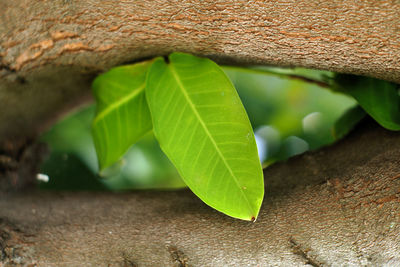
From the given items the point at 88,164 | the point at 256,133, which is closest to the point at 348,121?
the point at 256,133

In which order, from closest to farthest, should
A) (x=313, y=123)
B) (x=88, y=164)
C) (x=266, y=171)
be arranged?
(x=266, y=171)
(x=88, y=164)
(x=313, y=123)

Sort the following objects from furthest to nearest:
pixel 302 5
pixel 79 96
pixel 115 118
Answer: pixel 79 96, pixel 115 118, pixel 302 5

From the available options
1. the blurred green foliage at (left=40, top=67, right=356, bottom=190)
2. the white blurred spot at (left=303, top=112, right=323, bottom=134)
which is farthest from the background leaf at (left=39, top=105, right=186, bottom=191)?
the white blurred spot at (left=303, top=112, right=323, bottom=134)

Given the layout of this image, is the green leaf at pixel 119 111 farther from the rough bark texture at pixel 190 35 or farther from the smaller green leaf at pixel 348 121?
the smaller green leaf at pixel 348 121

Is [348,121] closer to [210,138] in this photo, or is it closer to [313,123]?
[210,138]

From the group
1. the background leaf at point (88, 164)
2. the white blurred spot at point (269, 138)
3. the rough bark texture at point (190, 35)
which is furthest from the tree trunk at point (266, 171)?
the white blurred spot at point (269, 138)

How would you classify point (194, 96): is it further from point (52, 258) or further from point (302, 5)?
point (52, 258)

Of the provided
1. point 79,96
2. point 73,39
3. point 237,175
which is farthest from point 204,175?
point 79,96
